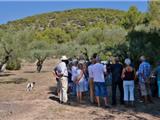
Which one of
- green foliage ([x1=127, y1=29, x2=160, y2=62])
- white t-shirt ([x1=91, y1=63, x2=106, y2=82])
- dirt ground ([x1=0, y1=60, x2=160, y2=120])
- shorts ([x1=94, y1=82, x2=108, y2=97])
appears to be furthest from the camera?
green foliage ([x1=127, y1=29, x2=160, y2=62])

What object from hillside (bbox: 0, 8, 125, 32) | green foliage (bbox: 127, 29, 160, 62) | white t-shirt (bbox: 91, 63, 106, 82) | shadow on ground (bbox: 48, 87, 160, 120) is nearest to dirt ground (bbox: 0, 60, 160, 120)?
shadow on ground (bbox: 48, 87, 160, 120)

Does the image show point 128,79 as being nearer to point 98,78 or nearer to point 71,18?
point 98,78

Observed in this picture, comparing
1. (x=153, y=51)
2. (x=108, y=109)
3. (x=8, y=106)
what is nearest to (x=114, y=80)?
(x=108, y=109)

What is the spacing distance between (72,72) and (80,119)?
3258 millimetres

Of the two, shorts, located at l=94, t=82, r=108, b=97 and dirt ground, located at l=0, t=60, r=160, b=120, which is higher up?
shorts, located at l=94, t=82, r=108, b=97

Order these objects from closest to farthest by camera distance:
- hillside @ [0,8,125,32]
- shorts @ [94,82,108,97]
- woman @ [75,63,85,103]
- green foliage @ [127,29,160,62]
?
shorts @ [94,82,108,97], woman @ [75,63,85,103], green foliage @ [127,29,160,62], hillside @ [0,8,125,32]

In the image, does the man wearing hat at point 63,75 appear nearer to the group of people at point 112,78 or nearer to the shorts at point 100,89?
the group of people at point 112,78

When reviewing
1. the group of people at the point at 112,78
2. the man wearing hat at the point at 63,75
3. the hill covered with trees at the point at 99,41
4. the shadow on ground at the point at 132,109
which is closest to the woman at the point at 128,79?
the group of people at the point at 112,78

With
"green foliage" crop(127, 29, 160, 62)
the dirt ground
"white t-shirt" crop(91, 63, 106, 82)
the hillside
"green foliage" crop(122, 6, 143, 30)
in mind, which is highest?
the hillside

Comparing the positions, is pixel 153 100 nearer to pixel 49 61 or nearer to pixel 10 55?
pixel 10 55

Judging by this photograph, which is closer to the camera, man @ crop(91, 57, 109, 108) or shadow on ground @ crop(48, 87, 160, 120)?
shadow on ground @ crop(48, 87, 160, 120)

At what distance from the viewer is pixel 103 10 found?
12794 cm

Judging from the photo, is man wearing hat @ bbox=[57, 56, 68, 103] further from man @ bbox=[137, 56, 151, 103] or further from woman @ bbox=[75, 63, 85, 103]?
man @ bbox=[137, 56, 151, 103]

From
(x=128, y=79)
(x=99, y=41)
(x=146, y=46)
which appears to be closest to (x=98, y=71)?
(x=128, y=79)
